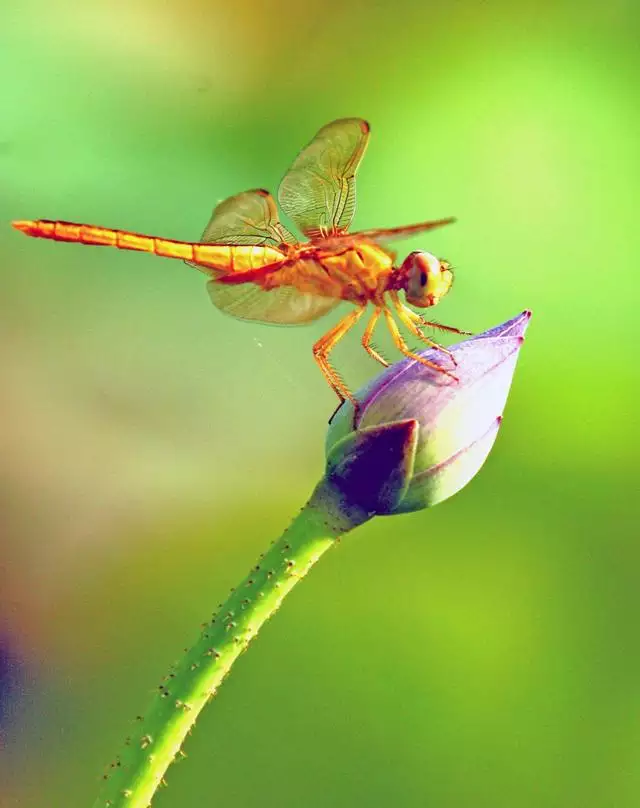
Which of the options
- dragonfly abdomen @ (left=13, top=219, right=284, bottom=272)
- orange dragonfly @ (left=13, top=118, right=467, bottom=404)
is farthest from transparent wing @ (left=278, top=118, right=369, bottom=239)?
dragonfly abdomen @ (left=13, top=219, right=284, bottom=272)

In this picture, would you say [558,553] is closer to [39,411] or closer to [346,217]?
[346,217]

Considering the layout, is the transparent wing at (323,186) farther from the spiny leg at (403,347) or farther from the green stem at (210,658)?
the green stem at (210,658)

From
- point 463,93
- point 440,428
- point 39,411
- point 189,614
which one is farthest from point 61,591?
point 463,93

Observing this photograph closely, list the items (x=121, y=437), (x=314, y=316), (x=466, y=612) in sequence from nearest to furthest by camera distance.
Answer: (x=314, y=316), (x=466, y=612), (x=121, y=437)

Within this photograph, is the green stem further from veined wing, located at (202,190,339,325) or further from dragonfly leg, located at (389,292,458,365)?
veined wing, located at (202,190,339,325)

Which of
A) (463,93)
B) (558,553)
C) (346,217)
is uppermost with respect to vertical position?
(463,93)

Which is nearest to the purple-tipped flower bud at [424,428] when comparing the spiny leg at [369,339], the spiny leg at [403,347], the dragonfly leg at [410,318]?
the spiny leg at [403,347]
